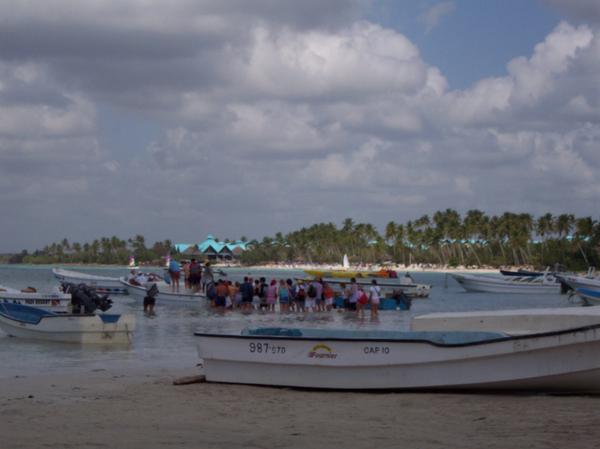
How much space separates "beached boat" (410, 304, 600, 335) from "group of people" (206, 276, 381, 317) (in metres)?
20.3

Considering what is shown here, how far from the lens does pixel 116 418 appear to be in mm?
10305

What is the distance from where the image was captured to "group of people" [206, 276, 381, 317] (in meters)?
34.5

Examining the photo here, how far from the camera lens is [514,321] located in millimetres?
12797

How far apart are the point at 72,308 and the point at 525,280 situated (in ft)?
150

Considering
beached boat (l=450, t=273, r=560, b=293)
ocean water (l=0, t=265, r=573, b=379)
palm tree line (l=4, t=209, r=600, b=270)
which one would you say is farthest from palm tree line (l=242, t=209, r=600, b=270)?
ocean water (l=0, t=265, r=573, b=379)

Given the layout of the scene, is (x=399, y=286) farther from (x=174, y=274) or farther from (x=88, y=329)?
(x=88, y=329)

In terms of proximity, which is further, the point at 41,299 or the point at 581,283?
the point at 581,283

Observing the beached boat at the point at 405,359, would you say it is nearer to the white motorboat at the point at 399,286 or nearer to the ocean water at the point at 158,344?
the ocean water at the point at 158,344

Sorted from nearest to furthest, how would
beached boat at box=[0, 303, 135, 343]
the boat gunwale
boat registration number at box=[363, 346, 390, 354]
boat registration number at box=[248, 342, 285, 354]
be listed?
the boat gunwale
boat registration number at box=[363, 346, 390, 354]
boat registration number at box=[248, 342, 285, 354]
beached boat at box=[0, 303, 135, 343]

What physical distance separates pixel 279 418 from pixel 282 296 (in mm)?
24951

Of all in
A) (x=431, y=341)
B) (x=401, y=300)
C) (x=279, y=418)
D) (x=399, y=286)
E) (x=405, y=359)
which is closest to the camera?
(x=279, y=418)

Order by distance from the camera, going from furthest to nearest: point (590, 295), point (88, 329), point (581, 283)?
point (581, 283) < point (590, 295) < point (88, 329)

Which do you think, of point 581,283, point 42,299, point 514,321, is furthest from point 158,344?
point 581,283

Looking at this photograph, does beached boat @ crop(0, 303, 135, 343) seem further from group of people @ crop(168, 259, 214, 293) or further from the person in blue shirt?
the person in blue shirt
